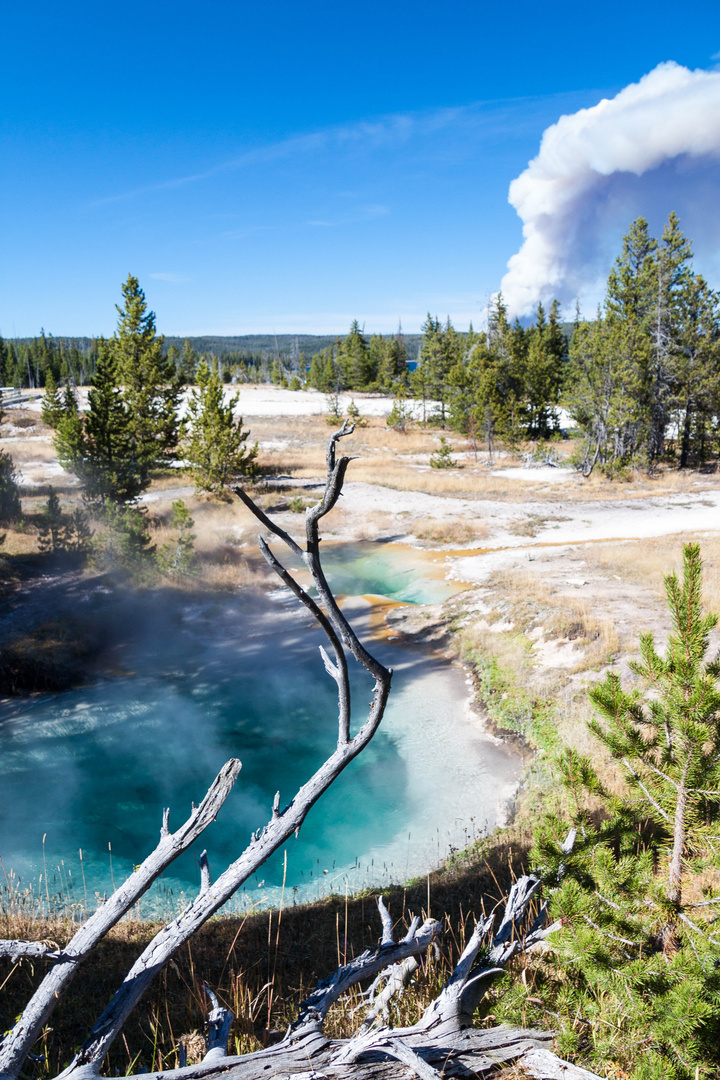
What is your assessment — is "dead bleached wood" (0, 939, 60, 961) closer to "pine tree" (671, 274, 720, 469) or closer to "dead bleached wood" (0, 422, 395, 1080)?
"dead bleached wood" (0, 422, 395, 1080)

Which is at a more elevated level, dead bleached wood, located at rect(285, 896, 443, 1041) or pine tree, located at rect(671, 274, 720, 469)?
pine tree, located at rect(671, 274, 720, 469)

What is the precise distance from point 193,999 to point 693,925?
3487 mm

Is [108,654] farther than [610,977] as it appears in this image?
Yes

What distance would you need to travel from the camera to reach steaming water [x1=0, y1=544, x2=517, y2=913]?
8.74m

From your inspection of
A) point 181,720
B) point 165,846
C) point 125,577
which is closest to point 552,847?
point 165,846

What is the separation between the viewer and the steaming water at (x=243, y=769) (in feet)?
28.7

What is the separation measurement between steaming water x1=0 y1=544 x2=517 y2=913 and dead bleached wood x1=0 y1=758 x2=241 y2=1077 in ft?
15.3

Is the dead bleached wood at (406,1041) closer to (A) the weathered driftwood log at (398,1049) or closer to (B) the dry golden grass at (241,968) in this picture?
(A) the weathered driftwood log at (398,1049)

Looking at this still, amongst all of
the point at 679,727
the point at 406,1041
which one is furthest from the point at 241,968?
the point at 679,727

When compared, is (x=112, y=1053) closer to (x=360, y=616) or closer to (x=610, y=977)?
(x=610, y=977)

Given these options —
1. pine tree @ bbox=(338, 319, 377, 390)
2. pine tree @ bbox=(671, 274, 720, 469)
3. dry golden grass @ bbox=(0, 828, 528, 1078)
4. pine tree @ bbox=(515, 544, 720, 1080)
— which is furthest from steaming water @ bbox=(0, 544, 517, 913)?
pine tree @ bbox=(338, 319, 377, 390)

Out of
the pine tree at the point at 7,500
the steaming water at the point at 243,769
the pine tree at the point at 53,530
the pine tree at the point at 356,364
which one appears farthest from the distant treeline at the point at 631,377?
the pine tree at the point at 356,364

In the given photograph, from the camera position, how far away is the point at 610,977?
296cm

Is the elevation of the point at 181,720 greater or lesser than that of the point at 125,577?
lesser
